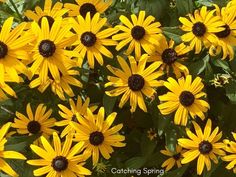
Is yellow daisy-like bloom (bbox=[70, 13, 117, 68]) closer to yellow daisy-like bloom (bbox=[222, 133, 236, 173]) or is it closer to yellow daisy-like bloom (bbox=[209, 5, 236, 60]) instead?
yellow daisy-like bloom (bbox=[209, 5, 236, 60])

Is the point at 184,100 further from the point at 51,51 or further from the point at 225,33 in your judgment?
the point at 51,51

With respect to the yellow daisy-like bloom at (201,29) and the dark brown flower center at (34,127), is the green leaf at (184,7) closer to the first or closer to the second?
the yellow daisy-like bloom at (201,29)

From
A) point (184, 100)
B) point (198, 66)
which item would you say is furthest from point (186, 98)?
point (198, 66)

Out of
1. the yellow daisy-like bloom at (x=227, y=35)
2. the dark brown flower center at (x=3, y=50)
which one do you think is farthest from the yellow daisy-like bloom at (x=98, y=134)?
the yellow daisy-like bloom at (x=227, y=35)

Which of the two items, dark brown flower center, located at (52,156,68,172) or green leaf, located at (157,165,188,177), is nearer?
dark brown flower center, located at (52,156,68,172)

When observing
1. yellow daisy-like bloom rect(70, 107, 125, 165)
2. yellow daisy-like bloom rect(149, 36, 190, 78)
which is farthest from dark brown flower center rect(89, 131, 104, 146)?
yellow daisy-like bloom rect(149, 36, 190, 78)
